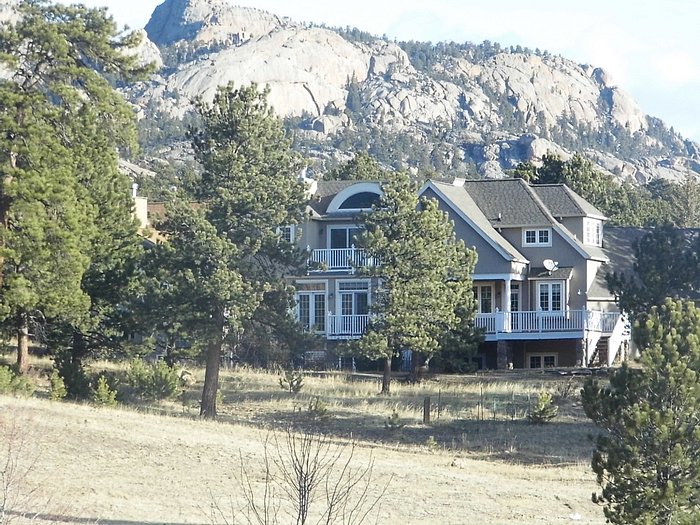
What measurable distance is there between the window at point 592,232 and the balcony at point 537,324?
17.0 feet

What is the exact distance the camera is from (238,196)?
3662cm

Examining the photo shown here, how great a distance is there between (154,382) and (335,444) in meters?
8.94

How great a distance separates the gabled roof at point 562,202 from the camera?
178 feet

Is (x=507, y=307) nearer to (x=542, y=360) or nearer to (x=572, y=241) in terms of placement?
(x=542, y=360)

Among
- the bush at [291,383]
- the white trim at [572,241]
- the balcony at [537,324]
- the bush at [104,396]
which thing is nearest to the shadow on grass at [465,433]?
the bush at [291,383]

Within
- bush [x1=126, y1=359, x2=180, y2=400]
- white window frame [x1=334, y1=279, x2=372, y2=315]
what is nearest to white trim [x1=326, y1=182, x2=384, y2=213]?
white window frame [x1=334, y1=279, x2=372, y2=315]

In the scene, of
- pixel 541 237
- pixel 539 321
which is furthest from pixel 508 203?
pixel 539 321

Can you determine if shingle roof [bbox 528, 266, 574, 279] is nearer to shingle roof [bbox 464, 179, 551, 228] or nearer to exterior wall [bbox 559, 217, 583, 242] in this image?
shingle roof [bbox 464, 179, 551, 228]

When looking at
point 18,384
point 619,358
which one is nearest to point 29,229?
point 18,384

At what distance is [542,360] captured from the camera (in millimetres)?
52250

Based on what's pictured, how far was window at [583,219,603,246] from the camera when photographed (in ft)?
180

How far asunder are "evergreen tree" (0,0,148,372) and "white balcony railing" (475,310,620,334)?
20.2 m

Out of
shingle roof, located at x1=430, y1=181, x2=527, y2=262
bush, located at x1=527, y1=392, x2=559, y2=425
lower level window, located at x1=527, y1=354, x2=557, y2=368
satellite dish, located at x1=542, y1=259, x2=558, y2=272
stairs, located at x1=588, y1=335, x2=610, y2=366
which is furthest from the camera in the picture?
lower level window, located at x1=527, y1=354, x2=557, y2=368

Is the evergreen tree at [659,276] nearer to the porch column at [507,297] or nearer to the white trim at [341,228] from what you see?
the porch column at [507,297]
